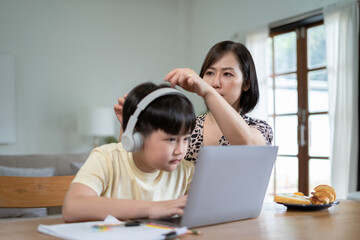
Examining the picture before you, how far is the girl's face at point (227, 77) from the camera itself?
145 cm

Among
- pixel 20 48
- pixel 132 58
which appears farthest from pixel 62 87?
pixel 132 58

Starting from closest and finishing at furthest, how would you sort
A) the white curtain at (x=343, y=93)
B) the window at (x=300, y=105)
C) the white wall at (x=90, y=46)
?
the white curtain at (x=343, y=93), the window at (x=300, y=105), the white wall at (x=90, y=46)

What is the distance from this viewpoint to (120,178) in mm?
1073

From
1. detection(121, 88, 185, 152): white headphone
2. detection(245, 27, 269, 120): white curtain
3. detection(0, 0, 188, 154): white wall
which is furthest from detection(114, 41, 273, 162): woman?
detection(0, 0, 188, 154): white wall

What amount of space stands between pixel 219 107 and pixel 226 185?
1.02ft

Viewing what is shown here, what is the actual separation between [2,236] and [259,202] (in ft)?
2.03

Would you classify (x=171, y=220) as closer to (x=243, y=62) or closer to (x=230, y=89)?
(x=230, y=89)

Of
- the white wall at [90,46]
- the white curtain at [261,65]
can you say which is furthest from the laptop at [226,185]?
the white wall at [90,46]

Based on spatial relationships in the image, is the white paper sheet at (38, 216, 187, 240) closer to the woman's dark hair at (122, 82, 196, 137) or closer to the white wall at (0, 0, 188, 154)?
the woman's dark hair at (122, 82, 196, 137)

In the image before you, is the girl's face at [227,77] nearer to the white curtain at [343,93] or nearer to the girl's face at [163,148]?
the girl's face at [163,148]

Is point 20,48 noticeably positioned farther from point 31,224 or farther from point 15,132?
point 31,224

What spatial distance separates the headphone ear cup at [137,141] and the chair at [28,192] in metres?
0.56

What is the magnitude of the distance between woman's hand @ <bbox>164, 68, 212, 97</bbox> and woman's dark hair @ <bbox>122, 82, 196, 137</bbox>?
0.06 metres

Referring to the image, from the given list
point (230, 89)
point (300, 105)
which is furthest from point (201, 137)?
point (300, 105)
